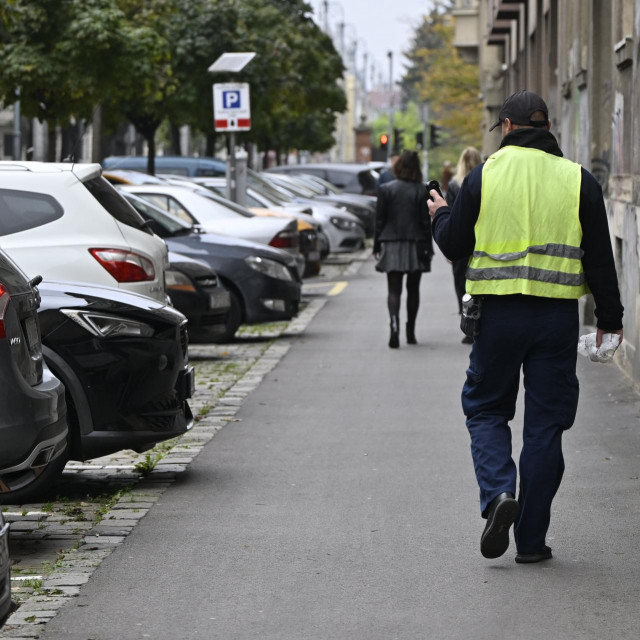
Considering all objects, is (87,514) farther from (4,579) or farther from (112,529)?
(4,579)

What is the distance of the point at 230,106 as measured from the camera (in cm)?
2172

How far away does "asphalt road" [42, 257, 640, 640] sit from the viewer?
525 cm

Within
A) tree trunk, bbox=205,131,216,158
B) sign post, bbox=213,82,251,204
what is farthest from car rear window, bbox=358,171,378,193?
sign post, bbox=213,82,251,204

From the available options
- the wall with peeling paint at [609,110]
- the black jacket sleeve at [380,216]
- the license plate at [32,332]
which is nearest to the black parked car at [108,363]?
the license plate at [32,332]

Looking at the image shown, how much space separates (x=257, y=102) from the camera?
34.6 m

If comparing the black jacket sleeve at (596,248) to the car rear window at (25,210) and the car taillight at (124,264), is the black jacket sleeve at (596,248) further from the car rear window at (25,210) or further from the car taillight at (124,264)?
the car taillight at (124,264)

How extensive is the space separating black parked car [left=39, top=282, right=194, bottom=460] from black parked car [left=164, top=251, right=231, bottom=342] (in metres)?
6.00

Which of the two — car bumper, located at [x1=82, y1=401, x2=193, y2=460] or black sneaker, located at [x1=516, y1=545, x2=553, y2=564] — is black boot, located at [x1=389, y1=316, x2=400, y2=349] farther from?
black sneaker, located at [x1=516, y1=545, x2=553, y2=564]

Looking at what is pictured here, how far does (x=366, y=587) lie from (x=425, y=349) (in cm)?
906

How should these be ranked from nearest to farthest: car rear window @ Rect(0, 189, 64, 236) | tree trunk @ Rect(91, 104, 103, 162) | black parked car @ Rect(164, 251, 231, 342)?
car rear window @ Rect(0, 189, 64, 236)
black parked car @ Rect(164, 251, 231, 342)
tree trunk @ Rect(91, 104, 103, 162)

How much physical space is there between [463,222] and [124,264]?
4.60m

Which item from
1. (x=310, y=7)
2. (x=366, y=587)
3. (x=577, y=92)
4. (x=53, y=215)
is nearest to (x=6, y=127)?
(x=310, y=7)

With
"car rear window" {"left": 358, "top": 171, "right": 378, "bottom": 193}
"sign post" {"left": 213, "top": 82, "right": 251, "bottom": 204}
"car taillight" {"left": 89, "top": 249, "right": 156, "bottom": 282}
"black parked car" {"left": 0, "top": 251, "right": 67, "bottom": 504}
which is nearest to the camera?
"black parked car" {"left": 0, "top": 251, "right": 67, "bottom": 504}

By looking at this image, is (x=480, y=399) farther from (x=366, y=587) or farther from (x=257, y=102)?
(x=257, y=102)
